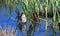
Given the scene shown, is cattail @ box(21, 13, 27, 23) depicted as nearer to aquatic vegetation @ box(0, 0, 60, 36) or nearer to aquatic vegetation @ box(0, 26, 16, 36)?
aquatic vegetation @ box(0, 0, 60, 36)

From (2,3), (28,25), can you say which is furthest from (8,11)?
(28,25)

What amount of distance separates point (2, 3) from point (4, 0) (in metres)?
0.05

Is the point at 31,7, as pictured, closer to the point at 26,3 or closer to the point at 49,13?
the point at 26,3

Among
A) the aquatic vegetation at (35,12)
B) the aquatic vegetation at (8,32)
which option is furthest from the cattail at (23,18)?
the aquatic vegetation at (8,32)

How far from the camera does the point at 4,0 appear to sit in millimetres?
2324

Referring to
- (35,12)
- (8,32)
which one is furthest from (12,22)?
(35,12)

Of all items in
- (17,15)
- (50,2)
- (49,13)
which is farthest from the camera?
(17,15)

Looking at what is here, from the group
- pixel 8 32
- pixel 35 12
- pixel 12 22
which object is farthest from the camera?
pixel 12 22

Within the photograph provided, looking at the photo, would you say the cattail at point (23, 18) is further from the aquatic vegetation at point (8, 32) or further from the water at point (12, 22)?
the aquatic vegetation at point (8, 32)

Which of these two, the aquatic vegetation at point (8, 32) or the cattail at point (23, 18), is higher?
the cattail at point (23, 18)

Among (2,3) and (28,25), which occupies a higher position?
(2,3)


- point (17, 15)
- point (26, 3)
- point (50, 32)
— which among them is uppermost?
point (26, 3)

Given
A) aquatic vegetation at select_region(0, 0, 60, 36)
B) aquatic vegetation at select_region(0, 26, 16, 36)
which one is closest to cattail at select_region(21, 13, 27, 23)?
aquatic vegetation at select_region(0, 0, 60, 36)

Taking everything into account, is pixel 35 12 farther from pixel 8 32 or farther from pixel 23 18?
pixel 8 32
